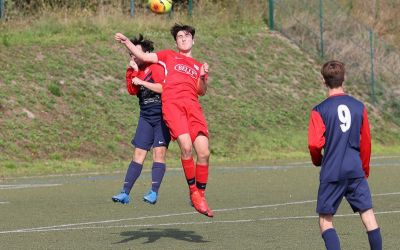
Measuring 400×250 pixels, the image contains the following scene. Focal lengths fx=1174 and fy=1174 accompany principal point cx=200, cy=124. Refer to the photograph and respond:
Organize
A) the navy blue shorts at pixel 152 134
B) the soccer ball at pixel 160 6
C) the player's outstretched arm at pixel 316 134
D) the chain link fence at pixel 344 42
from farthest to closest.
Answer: the chain link fence at pixel 344 42 < the soccer ball at pixel 160 6 < the navy blue shorts at pixel 152 134 < the player's outstretched arm at pixel 316 134

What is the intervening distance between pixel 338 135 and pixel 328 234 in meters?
0.82

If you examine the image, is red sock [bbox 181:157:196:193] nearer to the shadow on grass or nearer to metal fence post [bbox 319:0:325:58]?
the shadow on grass

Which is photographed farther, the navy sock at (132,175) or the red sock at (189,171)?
the navy sock at (132,175)

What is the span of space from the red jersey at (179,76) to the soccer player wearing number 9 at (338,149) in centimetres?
340

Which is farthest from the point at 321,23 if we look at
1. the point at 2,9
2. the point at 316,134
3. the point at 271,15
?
the point at 316,134

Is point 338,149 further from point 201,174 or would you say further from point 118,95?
point 118,95

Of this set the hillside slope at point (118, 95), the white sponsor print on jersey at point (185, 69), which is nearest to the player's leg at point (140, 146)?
the white sponsor print on jersey at point (185, 69)

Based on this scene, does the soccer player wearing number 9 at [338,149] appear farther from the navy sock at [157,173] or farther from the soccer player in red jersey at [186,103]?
the navy sock at [157,173]

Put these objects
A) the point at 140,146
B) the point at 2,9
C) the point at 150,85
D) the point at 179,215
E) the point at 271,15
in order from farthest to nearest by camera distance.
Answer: the point at 271,15, the point at 2,9, the point at 179,215, the point at 140,146, the point at 150,85

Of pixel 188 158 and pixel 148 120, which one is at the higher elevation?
pixel 148 120

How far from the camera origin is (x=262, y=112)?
3331 centimetres

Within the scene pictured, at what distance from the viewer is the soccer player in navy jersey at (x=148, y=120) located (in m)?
13.5

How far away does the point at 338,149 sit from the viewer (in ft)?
31.2

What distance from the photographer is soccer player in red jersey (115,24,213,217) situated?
1275 cm
